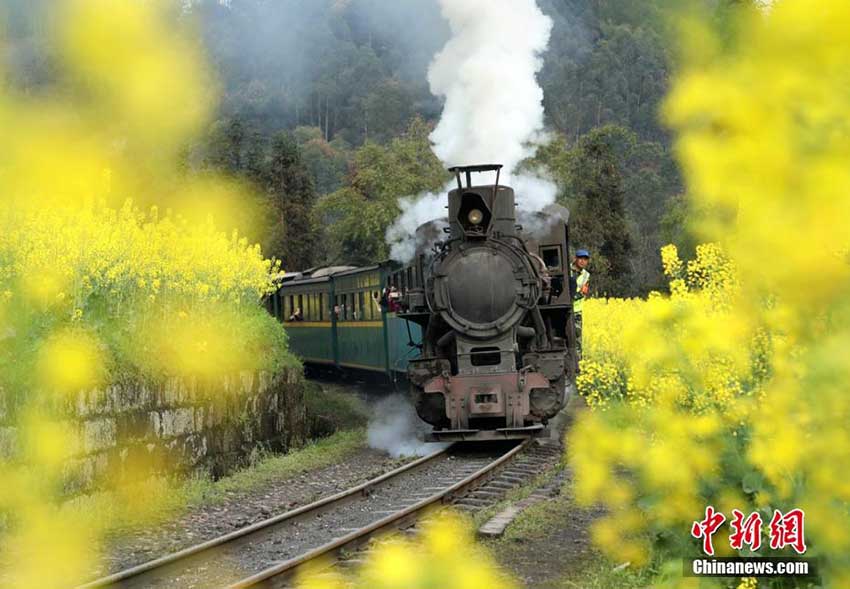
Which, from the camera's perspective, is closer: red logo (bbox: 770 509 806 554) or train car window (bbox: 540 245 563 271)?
red logo (bbox: 770 509 806 554)

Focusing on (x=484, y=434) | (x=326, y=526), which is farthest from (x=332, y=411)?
(x=326, y=526)

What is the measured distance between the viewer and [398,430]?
52.5 ft

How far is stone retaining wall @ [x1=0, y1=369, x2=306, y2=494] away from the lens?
9695 millimetres

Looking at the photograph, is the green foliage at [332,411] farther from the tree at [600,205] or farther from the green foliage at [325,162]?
the green foliage at [325,162]

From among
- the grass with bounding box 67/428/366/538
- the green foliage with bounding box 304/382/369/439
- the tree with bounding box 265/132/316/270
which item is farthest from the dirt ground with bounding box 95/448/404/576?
the tree with bounding box 265/132/316/270

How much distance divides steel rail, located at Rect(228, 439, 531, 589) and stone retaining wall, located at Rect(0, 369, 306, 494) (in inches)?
127

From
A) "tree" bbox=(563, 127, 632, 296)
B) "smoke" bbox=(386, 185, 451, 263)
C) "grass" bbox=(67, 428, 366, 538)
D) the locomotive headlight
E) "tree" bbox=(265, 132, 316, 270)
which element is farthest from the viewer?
"tree" bbox=(265, 132, 316, 270)

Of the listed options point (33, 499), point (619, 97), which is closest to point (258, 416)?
point (33, 499)

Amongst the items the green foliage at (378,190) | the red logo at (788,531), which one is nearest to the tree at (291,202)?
the green foliage at (378,190)

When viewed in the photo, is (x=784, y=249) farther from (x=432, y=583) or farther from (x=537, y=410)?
(x=537, y=410)

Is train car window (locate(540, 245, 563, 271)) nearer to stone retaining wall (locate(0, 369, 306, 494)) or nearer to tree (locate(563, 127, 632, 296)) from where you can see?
stone retaining wall (locate(0, 369, 306, 494))

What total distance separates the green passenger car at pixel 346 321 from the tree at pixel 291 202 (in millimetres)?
20470

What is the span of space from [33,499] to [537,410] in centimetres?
641

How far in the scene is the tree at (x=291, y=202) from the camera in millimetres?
48594
